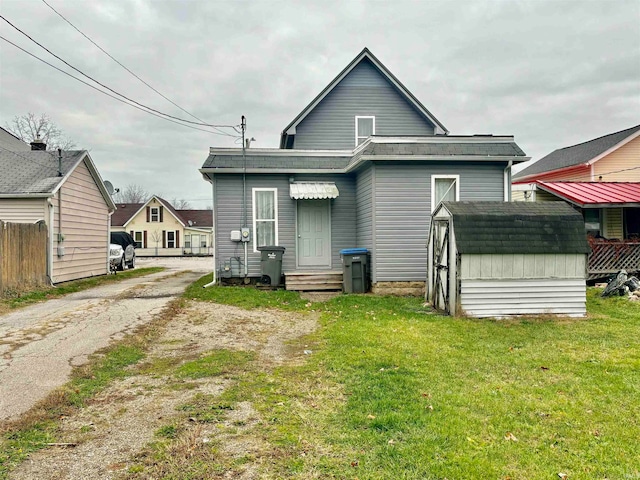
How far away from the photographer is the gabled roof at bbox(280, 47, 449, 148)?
16047mm

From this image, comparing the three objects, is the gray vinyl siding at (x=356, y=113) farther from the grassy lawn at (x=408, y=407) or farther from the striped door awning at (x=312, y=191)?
the grassy lawn at (x=408, y=407)

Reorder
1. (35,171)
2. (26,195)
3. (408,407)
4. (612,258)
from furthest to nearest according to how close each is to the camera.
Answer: (35,171)
(612,258)
(26,195)
(408,407)

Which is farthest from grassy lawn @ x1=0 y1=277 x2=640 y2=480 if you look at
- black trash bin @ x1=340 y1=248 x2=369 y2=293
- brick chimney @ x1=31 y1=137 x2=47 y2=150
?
brick chimney @ x1=31 y1=137 x2=47 y2=150

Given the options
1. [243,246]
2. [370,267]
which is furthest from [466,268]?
[243,246]

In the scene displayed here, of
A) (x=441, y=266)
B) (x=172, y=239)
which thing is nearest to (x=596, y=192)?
(x=441, y=266)

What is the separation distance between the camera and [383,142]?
11.7 m

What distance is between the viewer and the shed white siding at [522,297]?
8.63m

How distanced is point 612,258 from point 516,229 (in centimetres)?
743

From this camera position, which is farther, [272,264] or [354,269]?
[272,264]

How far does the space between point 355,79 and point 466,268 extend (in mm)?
10558

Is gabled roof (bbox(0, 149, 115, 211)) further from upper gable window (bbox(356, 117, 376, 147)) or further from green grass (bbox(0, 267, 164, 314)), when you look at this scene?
upper gable window (bbox(356, 117, 376, 147))

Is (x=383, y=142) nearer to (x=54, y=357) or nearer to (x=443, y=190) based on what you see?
(x=443, y=190)

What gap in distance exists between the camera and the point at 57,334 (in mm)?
7266

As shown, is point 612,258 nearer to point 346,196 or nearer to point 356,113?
point 346,196
